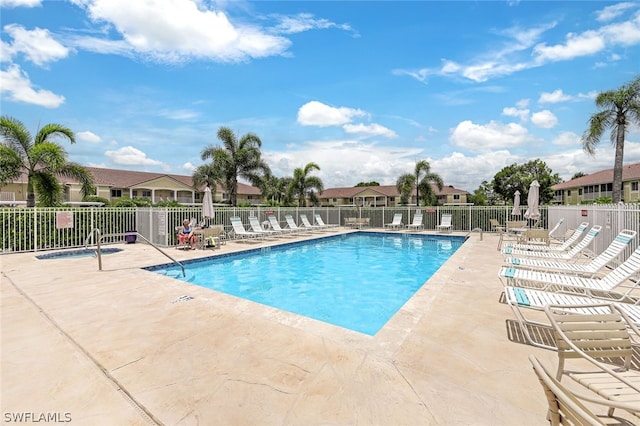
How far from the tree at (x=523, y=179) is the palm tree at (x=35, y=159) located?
151 feet

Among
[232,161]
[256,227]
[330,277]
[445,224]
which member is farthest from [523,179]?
[330,277]

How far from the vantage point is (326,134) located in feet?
78.0

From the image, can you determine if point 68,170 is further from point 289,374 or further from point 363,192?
point 363,192

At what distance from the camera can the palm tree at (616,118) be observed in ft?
56.4

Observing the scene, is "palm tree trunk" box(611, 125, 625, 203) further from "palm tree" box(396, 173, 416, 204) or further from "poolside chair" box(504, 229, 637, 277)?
"poolside chair" box(504, 229, 637, 277)

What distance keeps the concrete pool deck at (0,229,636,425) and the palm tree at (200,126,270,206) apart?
1945 cm

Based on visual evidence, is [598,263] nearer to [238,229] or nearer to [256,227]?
[238,229]

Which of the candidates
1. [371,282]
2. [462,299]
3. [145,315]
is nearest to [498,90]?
[371,282]

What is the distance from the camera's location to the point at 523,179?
131 feet

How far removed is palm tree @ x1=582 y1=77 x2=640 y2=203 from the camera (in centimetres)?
1720

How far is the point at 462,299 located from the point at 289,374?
3.58 m

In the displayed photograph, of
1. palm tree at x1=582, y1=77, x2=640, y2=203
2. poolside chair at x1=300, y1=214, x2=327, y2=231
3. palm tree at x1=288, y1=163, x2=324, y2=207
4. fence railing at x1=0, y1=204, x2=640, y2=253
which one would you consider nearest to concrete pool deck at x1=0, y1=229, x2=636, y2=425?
fence railing at x1=0, y1=204, x2=640, y2=253

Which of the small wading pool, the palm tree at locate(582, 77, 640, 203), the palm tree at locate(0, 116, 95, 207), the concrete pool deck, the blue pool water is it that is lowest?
the blue pool water

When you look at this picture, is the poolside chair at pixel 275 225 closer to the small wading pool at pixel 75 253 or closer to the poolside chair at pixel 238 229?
the poolside chair at pixel 238 229
